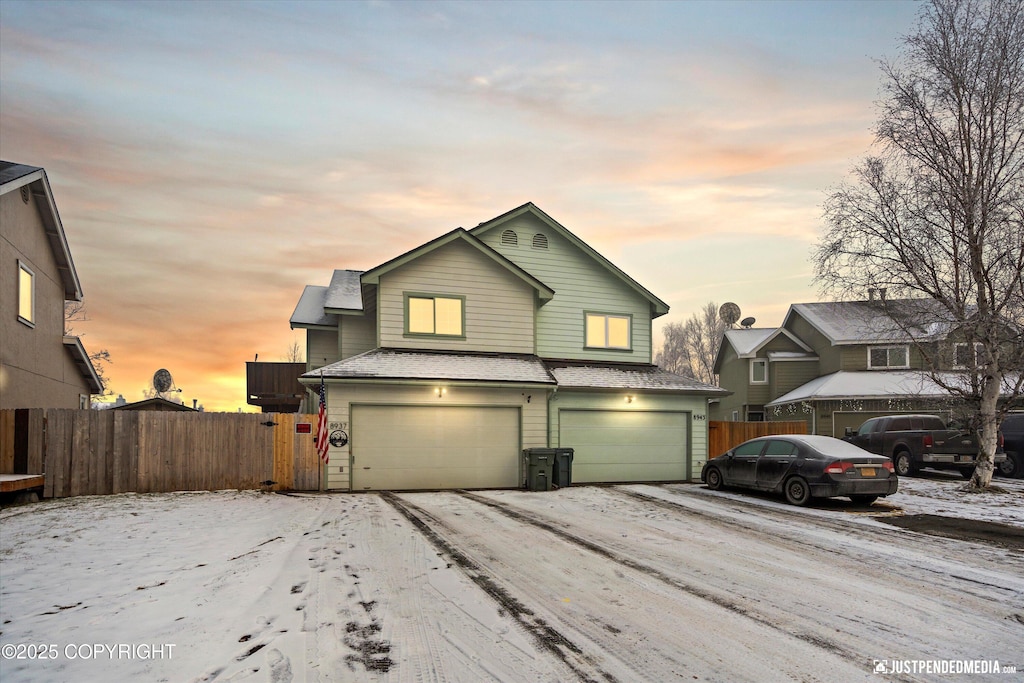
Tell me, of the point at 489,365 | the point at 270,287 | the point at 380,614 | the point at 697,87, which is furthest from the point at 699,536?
the point at 270,287

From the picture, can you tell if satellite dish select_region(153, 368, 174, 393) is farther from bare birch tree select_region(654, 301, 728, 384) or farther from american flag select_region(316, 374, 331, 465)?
bare birch tree select_region(654, 301, 728, 384)

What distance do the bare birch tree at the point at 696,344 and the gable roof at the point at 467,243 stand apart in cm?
5023

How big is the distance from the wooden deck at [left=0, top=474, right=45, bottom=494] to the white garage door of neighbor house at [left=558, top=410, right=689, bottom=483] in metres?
12.9

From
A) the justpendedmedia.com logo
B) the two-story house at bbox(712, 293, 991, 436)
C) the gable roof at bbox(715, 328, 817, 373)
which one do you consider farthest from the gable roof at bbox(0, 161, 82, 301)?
the gable roof at bbox(715, 328, 817, 373)

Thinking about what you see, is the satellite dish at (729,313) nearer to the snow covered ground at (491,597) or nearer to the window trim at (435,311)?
the window trim at (435,311)

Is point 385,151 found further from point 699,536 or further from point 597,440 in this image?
point 699,536

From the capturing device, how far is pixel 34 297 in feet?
56.3

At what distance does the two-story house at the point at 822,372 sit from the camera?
94.1 feet

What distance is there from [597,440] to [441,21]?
1231 cm

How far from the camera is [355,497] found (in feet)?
48.0

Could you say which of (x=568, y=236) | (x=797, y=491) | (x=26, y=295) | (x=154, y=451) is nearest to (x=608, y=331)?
(x=568, y=236)

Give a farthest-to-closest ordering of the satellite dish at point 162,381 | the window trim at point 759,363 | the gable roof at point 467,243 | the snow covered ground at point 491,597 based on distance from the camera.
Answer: the satellite dish at point 162,381, the window trim at point 759,363, the gable roof at point 467,243, the snow covered ground at point 491,597

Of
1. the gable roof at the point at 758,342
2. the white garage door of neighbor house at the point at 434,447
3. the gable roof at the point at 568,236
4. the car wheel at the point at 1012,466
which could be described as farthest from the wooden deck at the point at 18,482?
the gable roof at the point at 758,342

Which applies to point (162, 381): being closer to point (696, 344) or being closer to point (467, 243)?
point (467, 243)
